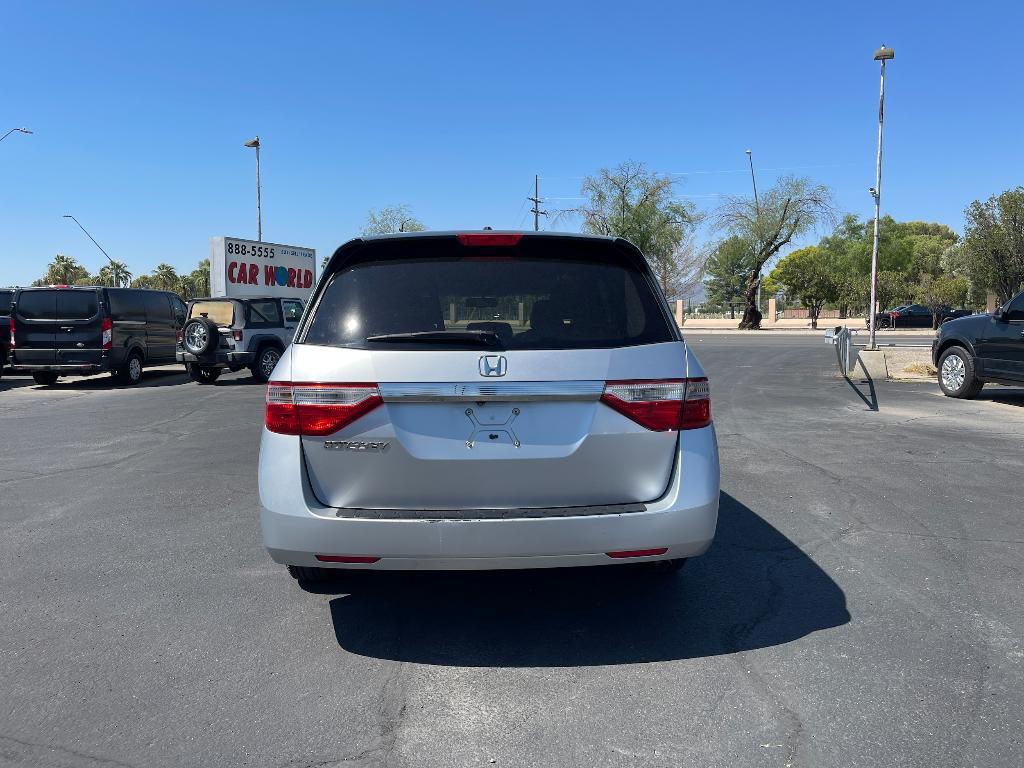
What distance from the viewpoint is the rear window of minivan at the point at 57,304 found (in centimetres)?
1522

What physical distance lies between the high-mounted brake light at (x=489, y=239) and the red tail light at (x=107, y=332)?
556 inches

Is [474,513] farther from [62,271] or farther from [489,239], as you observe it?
[62,271]

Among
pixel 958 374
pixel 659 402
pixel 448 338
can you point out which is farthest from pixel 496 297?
pixel 958 374

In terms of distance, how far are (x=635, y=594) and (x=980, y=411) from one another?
29.9 feet

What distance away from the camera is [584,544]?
3.22m

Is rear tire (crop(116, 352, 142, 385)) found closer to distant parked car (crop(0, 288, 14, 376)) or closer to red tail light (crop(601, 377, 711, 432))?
distant parked car (crop(0, 288, 14, 376))

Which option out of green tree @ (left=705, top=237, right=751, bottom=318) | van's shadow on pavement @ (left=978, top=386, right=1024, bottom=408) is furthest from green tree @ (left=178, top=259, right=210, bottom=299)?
van's shadow on pavement @ (left=978, top=386, right=1024, bottom=408)

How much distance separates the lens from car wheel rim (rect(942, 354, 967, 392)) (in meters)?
12.4

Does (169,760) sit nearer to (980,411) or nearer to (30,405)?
(980,411)

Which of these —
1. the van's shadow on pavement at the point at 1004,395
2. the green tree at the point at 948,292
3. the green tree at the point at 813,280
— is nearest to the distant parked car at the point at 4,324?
the van's shadow on pavement at the point at 1004,395

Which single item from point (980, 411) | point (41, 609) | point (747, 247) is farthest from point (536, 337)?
point (747, 247)

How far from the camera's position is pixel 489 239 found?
3576mm

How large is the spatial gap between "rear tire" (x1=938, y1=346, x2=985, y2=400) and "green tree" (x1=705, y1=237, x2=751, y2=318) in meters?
43.9

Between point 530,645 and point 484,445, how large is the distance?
3.35 ft
